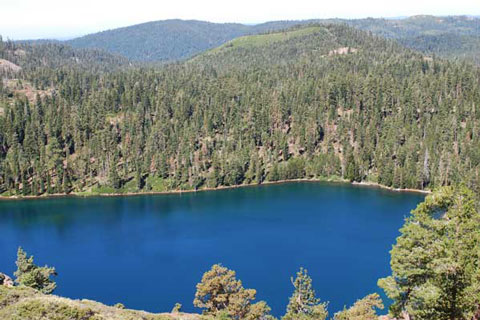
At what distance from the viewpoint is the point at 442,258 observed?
32.8 m

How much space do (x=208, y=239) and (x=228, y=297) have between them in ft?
183

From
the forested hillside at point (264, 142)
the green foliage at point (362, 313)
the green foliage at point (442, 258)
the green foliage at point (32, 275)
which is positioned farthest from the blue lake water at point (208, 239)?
the green foliage at point (442, 258)

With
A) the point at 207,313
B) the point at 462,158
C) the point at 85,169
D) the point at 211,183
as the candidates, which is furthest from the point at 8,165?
the point at 462,158

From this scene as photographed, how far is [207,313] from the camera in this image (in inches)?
2142

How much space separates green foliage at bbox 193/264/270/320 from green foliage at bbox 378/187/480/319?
71.2 feet

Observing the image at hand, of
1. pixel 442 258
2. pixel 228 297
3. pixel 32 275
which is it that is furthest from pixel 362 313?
pixel 32 275

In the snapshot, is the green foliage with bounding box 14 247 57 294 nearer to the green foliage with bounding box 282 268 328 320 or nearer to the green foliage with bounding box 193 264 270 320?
the green foliage with bounding box 193 264 270 320

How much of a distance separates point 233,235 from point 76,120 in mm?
106596

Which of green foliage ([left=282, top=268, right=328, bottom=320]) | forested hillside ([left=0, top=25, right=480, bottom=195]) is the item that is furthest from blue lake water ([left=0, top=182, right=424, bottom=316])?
green foliage ([left=282, top=268, right=328, bottom=320])

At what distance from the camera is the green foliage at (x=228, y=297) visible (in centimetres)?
5253

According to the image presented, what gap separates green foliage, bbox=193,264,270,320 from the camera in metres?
52.5

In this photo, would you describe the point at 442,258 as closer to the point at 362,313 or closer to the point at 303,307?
the point at 362,313

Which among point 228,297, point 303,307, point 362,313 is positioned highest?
point 362,313

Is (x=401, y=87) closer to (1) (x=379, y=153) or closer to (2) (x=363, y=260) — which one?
(1) (x=379, y=153)
